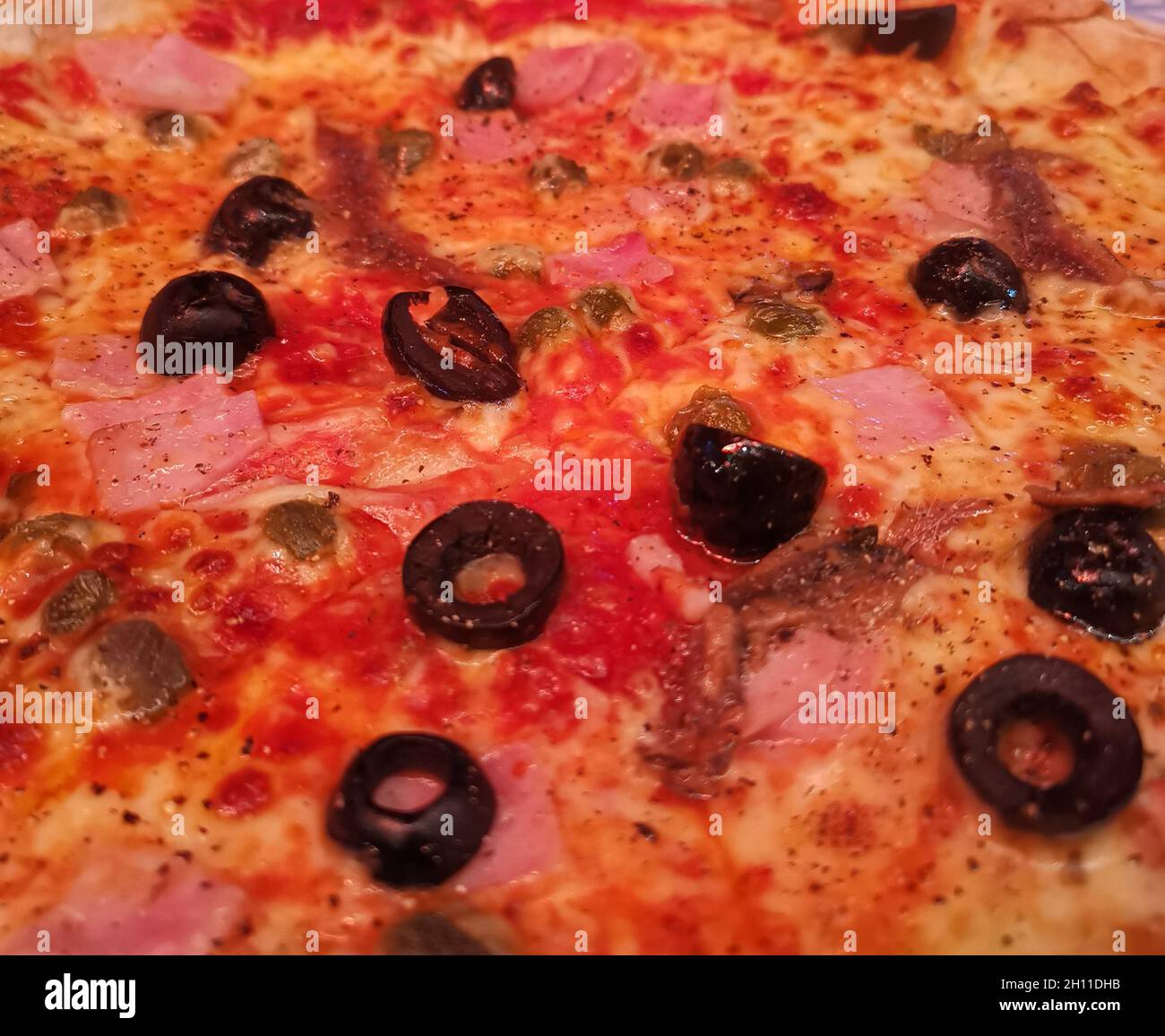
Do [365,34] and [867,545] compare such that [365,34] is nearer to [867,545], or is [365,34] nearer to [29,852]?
[867,545]

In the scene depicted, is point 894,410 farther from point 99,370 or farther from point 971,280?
point 99,370

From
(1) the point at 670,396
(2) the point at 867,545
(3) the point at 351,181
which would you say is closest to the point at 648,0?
(3) the point at 351,181

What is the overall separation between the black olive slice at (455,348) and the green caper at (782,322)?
0.96m

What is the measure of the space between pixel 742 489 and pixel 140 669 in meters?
1.90

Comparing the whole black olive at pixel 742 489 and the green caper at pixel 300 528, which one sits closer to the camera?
the whole black olive at pixel 742 489

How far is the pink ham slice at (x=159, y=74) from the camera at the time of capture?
5527 millimetres

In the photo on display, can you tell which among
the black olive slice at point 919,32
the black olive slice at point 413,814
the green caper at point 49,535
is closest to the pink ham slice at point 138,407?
the green caper at point 49,535

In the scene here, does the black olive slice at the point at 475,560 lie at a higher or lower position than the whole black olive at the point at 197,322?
lower

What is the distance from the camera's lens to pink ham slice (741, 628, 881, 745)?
11.3ft

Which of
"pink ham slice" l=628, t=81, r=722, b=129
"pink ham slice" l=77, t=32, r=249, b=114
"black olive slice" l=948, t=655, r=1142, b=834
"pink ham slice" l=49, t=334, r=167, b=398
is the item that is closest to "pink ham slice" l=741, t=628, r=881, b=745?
"black olive slice" l=948, t=655, r=1142, b=834

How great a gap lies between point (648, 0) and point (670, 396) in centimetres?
303

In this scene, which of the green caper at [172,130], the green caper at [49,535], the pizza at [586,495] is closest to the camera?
the pizza at [586,495]

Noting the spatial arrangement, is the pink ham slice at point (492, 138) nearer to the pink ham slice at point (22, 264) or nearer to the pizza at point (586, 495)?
the pizza at point (586, 495)

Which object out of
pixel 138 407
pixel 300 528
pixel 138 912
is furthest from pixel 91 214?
pixel 138 912
